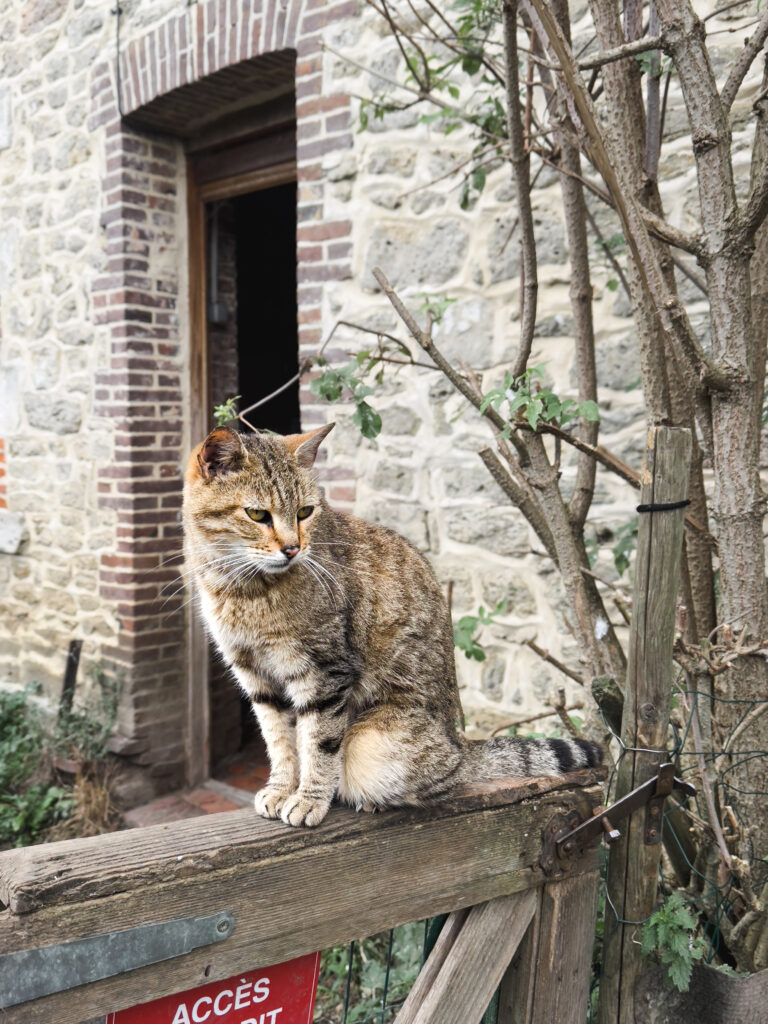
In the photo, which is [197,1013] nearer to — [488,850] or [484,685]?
[488,850]

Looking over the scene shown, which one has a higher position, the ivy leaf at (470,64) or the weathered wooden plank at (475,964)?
the ivy leaf at (470,64)

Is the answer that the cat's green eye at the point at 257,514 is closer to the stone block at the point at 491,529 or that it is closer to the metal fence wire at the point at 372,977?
the metal fence wire at the point at 372,977

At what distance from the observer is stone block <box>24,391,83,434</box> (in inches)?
227

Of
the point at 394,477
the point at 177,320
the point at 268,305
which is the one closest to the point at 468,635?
the point at 394,477

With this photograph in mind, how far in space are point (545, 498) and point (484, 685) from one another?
1668 mm

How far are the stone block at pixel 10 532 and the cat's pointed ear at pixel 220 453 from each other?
5.01 metres

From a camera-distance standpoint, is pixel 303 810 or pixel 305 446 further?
pixel 305 446

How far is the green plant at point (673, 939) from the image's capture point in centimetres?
175

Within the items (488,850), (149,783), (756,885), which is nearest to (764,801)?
(756,885)

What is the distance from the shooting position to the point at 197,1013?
53.5 inches

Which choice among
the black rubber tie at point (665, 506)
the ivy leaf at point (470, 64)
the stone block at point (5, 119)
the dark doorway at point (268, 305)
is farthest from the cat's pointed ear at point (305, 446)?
the stone block at point (5, 119)

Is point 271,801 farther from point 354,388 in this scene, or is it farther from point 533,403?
point 354,388

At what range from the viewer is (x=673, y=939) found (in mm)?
1758

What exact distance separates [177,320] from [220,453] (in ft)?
13.3
